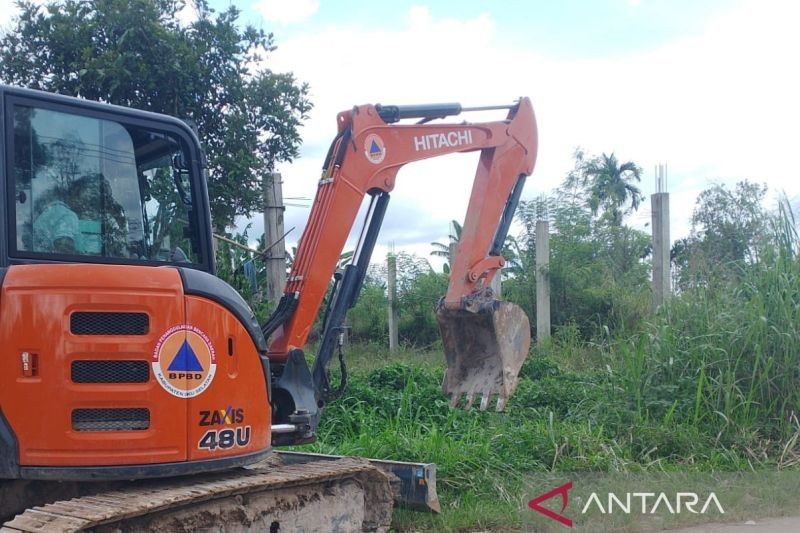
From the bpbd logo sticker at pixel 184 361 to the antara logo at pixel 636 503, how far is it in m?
2.89

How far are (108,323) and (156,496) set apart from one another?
898mm

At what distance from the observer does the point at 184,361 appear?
162 inches

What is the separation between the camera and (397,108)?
6461mm

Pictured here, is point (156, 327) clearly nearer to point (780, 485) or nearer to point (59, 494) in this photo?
point (59, 494)

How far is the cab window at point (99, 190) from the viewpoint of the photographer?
13.5 ft

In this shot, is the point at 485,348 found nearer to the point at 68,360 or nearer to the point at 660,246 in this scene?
the point at 660,246

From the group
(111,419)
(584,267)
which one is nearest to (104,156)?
(111,419)

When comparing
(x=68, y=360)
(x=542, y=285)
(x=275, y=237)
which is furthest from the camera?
(x=542, y=285)

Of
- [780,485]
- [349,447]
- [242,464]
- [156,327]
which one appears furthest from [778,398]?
[156,327]

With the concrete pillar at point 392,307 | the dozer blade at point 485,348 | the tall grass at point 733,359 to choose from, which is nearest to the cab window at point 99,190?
the dozer blade at point 485,348

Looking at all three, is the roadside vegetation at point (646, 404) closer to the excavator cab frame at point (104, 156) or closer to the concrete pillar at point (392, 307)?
the excavator cab frame at point (104, 156)

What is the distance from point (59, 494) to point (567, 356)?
7391 mm

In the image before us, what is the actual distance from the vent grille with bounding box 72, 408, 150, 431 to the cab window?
83 centimetres

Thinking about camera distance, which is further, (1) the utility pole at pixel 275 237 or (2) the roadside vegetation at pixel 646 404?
(1) the utility pole at pixel 275 237
